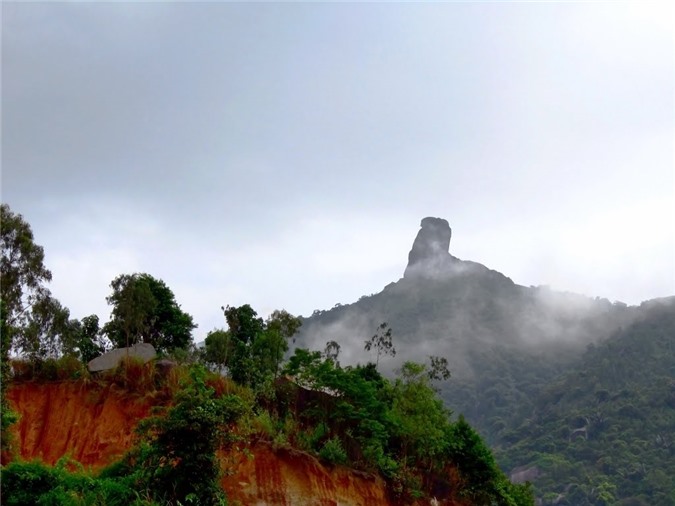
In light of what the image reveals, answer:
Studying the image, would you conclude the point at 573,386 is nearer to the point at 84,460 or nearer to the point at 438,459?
the point at 438,459

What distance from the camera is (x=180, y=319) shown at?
27.1m

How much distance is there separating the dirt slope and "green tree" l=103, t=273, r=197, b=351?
2713mm

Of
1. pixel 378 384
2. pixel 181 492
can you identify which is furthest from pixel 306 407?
pixel 181 492

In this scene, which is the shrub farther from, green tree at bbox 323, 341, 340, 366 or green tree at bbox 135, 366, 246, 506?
green tree at bbox 323, 341, 340, 366

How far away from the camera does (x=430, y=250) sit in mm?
158000

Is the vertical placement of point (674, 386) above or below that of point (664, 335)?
below

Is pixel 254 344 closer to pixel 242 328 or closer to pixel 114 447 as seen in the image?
pixel 242 328

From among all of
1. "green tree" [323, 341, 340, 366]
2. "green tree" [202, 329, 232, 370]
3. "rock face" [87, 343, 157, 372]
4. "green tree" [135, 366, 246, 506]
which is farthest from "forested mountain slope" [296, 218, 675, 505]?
"green tree" [135, 366, 246, 506]

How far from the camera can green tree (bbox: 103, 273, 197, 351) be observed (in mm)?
23672

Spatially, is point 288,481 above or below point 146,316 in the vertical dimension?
below

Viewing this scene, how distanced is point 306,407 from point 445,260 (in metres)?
136

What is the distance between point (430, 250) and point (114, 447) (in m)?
142

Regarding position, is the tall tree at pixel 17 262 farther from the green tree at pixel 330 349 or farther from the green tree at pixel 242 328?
the green tree at pixel 330 349

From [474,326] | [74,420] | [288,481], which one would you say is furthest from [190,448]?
[474,326]
